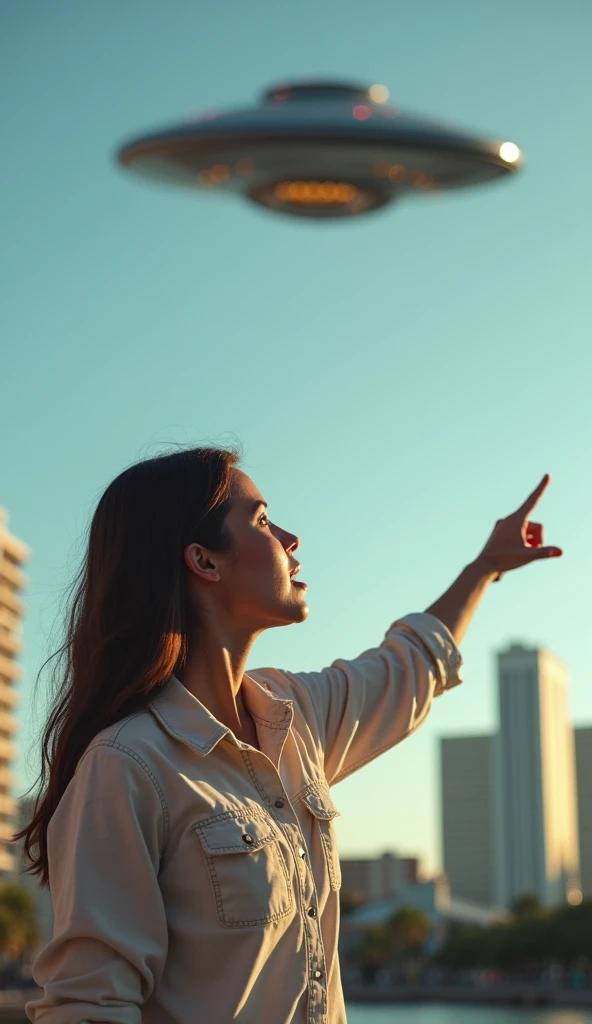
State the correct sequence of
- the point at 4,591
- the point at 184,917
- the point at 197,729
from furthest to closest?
the point at 4,591
the point at 197,729
the point at 184,917

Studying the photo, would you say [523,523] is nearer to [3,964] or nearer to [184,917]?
[184,917]

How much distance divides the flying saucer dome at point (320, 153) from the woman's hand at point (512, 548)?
3069 centimetres

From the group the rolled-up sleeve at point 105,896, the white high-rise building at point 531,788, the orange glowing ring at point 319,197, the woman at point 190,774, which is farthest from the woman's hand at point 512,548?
the white high-rise building at point 531,788

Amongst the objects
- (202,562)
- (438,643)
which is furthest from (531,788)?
(202,562)

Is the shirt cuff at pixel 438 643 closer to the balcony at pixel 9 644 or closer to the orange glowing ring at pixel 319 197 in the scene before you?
the orange glowing ring at pixel 319 197

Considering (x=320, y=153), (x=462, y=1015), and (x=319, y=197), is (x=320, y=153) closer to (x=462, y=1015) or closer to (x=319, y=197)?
(x=319, y=197)

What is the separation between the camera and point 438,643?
11.0 feet

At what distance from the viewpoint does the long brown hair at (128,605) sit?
104 inches

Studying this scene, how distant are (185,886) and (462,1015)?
7715 cm

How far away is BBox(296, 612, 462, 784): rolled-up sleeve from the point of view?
123 inches

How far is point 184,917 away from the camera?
2426 millimetres

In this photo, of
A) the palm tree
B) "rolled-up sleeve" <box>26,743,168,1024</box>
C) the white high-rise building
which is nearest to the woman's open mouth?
"rolled-up sleeve" <box>26,743,168,1024</box>

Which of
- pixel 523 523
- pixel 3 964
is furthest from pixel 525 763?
pixel 523 523

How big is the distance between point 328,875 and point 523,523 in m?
1.23
